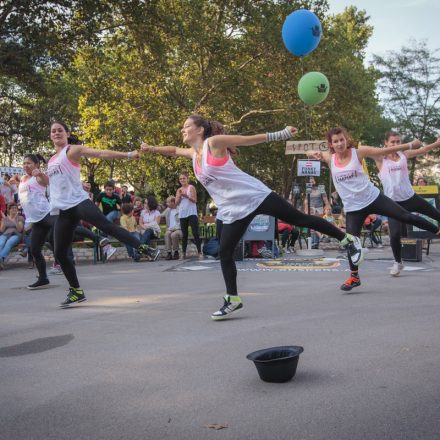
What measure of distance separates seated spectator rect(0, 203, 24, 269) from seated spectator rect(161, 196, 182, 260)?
3.45m

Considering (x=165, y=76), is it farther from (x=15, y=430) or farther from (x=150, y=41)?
(x=15, y=430)

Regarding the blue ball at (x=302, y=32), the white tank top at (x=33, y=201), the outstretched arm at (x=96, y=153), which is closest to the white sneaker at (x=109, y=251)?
the white tank top at (x=33, y=201)

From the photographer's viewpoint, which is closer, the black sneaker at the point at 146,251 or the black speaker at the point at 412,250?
the black sneaker at the point at 146,251

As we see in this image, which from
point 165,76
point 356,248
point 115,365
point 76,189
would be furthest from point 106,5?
point 115,365

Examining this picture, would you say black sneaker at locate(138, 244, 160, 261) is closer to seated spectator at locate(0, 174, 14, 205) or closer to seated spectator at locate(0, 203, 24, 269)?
seated spectator at locate(0, 203, 24, 269)

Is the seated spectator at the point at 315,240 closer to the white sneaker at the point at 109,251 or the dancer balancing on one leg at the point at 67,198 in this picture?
the white sneaker at the point at 109,251

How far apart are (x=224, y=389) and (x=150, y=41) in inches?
799

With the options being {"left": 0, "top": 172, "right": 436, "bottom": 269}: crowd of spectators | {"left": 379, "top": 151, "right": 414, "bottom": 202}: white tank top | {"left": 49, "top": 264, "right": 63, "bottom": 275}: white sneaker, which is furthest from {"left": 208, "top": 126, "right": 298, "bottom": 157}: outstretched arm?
{"left": 0, "top": 172, "right": 436, "bottom": 269}: crowd of spectators

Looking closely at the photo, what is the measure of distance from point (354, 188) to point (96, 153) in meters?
3.23

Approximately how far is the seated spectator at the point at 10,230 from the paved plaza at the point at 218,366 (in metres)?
5.50

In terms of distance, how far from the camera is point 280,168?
41750mm

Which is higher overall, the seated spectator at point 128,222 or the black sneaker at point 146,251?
the seated spectator at point 128,222

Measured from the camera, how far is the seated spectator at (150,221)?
14.6 m

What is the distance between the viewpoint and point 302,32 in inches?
404
